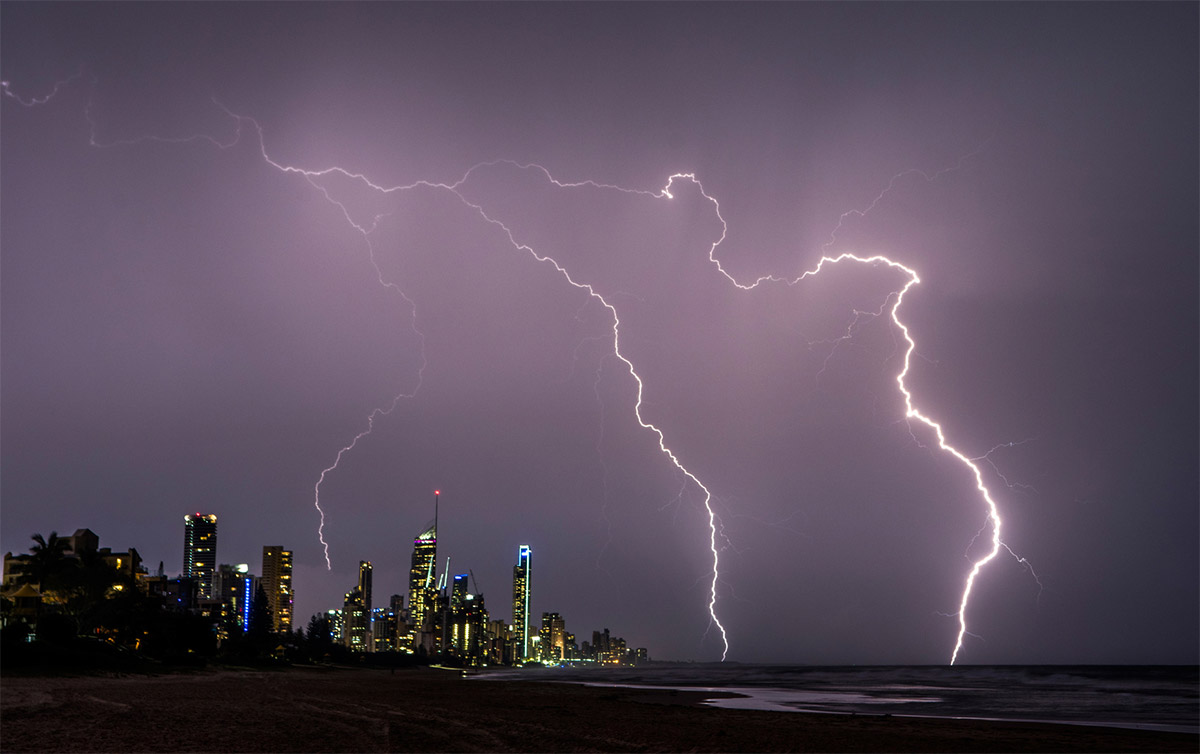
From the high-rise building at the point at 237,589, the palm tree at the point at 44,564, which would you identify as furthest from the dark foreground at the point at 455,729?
the high-rise building at the point at 237,589

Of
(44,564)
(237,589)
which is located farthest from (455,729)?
(237,589)

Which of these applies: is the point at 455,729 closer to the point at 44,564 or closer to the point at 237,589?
the point at 44,564

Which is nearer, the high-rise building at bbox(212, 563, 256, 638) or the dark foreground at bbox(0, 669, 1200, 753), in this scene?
the dark foreground at bbox(0, 669, 1200, 753)

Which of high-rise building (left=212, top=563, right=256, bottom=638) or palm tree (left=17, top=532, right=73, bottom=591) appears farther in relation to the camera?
high-rise building (left=212, top=563, right=256, bottom=638)

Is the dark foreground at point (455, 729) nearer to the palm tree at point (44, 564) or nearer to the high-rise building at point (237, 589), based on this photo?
the palm tree at point (44, 564)

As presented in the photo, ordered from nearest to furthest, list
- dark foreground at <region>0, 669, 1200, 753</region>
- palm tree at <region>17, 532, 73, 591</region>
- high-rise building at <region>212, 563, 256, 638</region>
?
dark foreground at <region>0, 669, 1200, 753</region> → palm tree at <region>17, 532, 73, 591</region> → high-rise building at <region>212, 563, 256, 638</region>

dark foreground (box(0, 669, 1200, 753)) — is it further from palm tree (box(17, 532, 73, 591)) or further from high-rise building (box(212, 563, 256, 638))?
high-rise building (box(212, 563, 256, 638))

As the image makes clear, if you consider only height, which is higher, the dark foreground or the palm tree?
the palm tree

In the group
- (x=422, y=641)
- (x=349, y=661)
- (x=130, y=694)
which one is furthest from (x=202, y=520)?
(x=130, y=694)

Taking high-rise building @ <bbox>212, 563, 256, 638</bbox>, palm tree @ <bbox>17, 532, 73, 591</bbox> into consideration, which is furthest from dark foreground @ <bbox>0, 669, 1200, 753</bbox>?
high-rise building @ <bbox>212, 563, 256, 638</bbox>

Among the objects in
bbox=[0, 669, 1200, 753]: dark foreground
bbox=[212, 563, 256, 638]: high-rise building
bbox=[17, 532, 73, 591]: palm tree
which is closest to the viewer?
bbox=[0, 669, 1200, 753]: dark foreground
